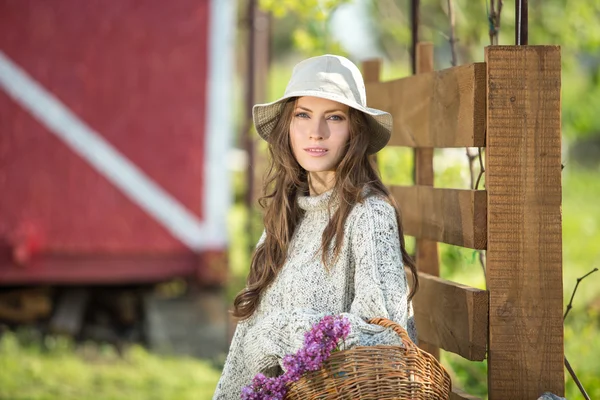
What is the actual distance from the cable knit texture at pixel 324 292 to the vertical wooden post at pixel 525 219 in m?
0.28

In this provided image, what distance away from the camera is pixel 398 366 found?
220 centimetres

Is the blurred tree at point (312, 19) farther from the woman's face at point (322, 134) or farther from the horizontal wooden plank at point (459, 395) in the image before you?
the horizontal wooden plank at point (459, 395)

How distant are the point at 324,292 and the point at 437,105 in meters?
0.75

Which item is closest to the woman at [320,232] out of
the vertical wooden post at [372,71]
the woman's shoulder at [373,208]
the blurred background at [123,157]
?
the woman's shoulder at [373,208]

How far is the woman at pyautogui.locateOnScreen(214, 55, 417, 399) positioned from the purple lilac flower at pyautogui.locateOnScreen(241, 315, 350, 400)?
0.31ft

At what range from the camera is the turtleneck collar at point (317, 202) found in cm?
273

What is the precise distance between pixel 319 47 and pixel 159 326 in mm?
3100

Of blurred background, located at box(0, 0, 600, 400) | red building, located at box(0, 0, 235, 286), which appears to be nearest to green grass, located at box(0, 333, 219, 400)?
blurred background, located at box(0, 0, 600, 400)

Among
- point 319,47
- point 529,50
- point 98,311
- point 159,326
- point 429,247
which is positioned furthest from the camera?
point 98,311

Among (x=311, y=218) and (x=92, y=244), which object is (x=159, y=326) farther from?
(x=311, y=218)

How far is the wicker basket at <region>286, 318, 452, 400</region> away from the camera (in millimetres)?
2166

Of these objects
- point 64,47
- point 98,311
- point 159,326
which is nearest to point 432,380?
point 159,326

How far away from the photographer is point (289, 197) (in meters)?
2.92

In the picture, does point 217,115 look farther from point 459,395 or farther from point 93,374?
point 459,395
